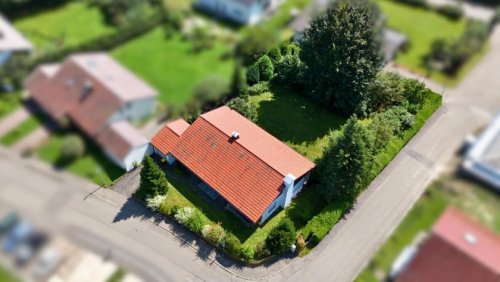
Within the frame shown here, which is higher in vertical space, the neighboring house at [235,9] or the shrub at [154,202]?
the neighboring house at [235,9]

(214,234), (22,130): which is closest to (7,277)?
(22,130)

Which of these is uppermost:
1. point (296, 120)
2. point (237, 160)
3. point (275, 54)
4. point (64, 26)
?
point (64, 26)

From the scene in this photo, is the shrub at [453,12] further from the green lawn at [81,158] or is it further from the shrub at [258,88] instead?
the green lawn at [81,158]

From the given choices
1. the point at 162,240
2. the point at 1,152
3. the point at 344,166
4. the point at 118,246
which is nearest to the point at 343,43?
the point at 344,166

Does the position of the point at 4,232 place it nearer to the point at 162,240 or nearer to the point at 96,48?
the point at 162,240

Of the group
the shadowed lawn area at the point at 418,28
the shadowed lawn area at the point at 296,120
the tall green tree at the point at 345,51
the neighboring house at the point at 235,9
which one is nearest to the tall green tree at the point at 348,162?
the shadowed lawn area at the point at 296,120

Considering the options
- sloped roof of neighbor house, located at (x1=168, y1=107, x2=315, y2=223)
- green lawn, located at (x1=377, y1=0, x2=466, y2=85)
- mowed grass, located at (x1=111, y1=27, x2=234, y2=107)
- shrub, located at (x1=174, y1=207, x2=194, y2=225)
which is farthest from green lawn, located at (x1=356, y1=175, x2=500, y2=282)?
green lawn, located at (x1=377, y1=0, x2=466, y2=85)

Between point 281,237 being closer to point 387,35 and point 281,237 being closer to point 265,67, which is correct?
point 265,67
